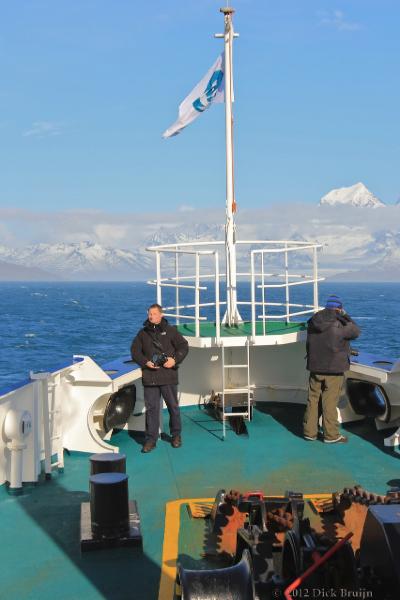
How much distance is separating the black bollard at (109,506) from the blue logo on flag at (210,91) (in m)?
7.33

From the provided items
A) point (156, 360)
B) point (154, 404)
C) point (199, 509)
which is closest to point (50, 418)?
point (154, 404)

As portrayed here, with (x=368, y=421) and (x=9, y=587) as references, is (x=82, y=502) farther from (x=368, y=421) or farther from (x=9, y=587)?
(x=368, y=421)

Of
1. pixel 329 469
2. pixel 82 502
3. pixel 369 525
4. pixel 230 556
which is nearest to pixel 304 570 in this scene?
pixel 369 525

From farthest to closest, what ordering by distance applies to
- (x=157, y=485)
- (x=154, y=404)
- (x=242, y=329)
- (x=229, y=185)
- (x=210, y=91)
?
1. (x=210, y=91)
2. (x=229, y=185)
3. (x=242, y=329)
4. (x=154, y=404)
5. (x=157, y=485)

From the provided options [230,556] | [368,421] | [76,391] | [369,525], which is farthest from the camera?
[368,421]

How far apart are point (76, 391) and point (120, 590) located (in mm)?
3802

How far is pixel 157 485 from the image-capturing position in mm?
7117

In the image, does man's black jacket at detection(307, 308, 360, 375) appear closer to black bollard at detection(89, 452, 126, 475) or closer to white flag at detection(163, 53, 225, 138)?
black bollard at detection(89, 452, 126, 475)

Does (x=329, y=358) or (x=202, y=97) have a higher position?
(x=202, y=97)

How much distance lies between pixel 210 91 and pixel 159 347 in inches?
194

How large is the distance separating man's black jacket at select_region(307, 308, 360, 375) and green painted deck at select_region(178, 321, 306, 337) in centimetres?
115

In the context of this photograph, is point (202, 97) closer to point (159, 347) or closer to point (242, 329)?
point (242, 329)

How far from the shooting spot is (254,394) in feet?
35.0

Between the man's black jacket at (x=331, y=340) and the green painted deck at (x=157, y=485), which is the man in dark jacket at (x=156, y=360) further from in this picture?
the man's black jacket at (x=331, y=340)
